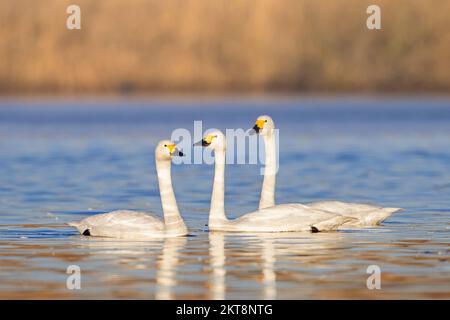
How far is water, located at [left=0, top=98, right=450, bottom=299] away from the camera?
17750mm

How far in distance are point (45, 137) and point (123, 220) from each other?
3999 centimetres

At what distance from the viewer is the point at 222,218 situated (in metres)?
23.4

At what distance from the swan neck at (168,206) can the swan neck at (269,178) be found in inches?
89.8

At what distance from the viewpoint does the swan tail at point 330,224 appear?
23172mm

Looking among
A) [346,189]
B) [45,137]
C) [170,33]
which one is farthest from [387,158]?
[170,33]

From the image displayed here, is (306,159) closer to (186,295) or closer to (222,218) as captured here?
(222,218)

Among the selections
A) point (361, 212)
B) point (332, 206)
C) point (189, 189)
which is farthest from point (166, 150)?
point (189, 189)

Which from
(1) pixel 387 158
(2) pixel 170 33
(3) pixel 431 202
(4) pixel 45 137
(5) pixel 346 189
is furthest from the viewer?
(2) pixel 170 33

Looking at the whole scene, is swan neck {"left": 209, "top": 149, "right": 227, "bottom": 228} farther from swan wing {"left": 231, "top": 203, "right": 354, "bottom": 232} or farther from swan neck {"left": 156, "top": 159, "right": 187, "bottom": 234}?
swan neck {"left": 156, "top": 159, "right": 187, "bottom": 234}

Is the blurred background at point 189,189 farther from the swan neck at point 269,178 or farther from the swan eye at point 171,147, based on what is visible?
the swan eye at point 171,147

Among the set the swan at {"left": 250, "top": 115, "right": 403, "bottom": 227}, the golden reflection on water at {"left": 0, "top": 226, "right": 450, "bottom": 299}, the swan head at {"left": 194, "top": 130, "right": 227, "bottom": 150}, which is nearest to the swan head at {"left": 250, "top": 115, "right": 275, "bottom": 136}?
Answer: the swan at {"left": 250, "top": 115, "right": 403, "bottom": 227}

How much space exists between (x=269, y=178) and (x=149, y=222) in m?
2.97

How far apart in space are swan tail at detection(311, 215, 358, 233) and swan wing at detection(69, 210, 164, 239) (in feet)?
7.93

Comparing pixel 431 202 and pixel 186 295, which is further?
pixel 431 202
